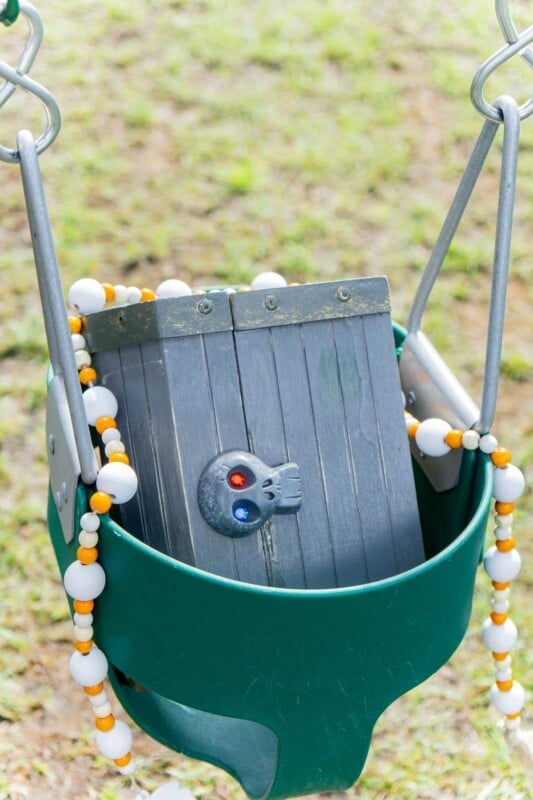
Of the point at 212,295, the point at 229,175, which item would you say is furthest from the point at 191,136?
the point at 212,295

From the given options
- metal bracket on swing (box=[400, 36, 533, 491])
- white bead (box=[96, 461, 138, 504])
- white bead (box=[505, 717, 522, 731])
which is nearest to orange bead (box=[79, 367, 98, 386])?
white bead (box=[96, 461, 138, 504])

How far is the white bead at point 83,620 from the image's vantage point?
54.8 inches

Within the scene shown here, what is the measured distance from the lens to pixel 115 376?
4.89 ft

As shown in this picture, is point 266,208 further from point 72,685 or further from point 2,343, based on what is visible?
point 72,685

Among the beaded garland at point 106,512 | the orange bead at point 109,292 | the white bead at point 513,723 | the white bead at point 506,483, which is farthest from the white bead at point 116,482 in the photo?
the white bead at point 513,723

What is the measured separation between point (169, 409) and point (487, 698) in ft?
3.59

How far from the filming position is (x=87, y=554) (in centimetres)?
133

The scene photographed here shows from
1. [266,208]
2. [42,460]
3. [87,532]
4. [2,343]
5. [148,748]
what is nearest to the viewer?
[87,532]

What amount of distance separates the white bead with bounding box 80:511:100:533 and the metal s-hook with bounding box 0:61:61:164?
1.43 feet

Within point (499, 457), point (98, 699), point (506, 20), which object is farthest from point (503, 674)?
Answer: point (506, 20)

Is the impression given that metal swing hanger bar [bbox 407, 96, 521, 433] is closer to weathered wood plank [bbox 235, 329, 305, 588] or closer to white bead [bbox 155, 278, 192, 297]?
weathered wood plank [bbox 235, 329, 305, 588]

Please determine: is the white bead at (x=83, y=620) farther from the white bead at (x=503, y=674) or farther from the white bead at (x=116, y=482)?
the white bead at (x=503, y=674)

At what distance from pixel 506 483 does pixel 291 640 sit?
0.42m

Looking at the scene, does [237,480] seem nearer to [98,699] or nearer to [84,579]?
[84,579]
